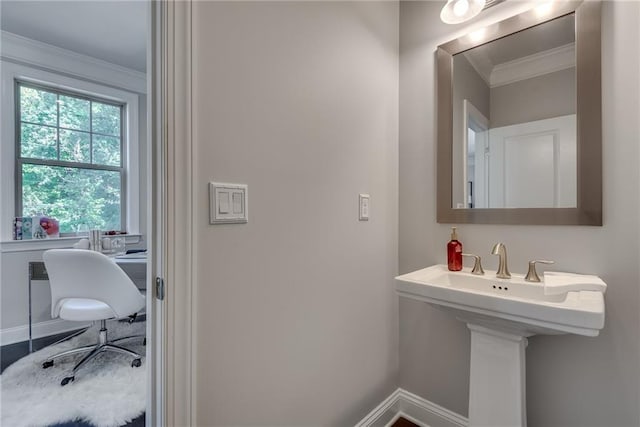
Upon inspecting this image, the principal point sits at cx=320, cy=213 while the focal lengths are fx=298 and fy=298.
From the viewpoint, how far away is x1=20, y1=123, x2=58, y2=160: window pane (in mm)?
2629

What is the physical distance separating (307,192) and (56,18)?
2.63 m

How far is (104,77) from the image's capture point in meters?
2.99

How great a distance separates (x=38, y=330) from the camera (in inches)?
104

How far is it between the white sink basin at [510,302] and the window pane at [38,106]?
343 cm

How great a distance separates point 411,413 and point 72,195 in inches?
134

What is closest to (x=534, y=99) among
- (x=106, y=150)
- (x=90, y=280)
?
(x=90, y=280)

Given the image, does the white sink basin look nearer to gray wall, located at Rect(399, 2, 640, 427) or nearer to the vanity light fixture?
gray wall, located at Rect(399, 2, 640, 427)

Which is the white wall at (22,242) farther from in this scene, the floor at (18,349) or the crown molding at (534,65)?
the crown molding at (534,65)

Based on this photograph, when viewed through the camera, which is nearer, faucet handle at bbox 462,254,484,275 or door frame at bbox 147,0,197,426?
door frame at bbox 147,0,197,426

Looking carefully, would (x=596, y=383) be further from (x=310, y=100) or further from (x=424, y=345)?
(x=310, y=100)

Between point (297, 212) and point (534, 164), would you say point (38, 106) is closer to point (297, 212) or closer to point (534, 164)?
point (297, 212)

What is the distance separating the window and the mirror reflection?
130 inches

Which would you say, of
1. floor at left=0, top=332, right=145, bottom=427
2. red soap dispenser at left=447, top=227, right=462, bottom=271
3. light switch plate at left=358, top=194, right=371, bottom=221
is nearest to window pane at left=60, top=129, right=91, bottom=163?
floor at left=0, top=332, right=145, bottom=427

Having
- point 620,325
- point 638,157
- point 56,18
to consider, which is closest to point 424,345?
point 620,325
